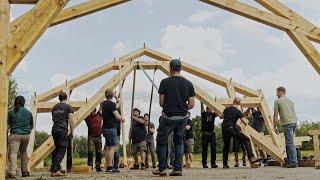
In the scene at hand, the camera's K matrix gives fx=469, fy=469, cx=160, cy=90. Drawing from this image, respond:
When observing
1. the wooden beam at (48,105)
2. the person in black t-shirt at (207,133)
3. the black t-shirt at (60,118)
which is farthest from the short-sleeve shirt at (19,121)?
the person in black t-shirt at (207,133)

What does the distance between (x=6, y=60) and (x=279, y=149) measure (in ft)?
28.4

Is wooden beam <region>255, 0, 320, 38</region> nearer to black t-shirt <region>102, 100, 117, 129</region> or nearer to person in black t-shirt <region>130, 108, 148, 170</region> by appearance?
black t-shirt <region>102, 100, 117, 129</region>

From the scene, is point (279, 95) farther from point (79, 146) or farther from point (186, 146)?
point (79, 146)

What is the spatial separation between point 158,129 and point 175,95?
55 centimetres

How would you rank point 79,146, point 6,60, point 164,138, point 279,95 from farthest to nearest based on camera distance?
point 79,146, point 279,95, point 164,138, point 6,60

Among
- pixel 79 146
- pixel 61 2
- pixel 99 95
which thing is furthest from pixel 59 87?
pixel 79 146

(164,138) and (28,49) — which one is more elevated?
(28,49)

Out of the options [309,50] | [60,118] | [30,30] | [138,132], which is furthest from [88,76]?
[30,30]

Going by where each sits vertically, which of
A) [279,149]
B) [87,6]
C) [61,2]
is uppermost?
[87,6]

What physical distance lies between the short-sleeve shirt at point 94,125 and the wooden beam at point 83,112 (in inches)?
50.5

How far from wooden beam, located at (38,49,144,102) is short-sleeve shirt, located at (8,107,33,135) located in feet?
16.5

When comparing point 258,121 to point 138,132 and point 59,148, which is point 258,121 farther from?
point 59,148

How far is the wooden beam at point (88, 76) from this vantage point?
13.3 metres

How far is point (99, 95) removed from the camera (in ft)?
41.4
